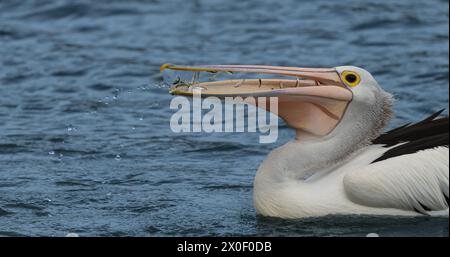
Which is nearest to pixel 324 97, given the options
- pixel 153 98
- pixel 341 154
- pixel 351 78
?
pixel 351 78

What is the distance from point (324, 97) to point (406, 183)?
0.58 metres

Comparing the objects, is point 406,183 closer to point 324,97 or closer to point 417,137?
point 417,137

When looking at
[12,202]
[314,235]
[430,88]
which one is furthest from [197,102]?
[314,235]

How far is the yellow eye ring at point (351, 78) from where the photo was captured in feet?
19.7

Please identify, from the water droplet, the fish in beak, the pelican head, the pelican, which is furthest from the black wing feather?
the water droplet

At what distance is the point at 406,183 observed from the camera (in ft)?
19.1

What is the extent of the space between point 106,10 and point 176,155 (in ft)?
17.1

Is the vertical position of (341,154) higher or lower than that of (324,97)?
lower

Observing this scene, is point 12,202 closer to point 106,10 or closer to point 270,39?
point 270,39

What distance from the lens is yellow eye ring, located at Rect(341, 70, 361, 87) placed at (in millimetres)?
6008

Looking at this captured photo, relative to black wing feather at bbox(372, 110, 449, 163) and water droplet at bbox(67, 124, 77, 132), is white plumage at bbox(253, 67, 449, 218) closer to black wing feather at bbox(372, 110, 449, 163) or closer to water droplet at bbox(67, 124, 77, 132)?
black wing feather at bbox(372, 110, 449, 163)

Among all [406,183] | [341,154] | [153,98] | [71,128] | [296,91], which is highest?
[153,98]

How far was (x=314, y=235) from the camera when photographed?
5812 millimetres

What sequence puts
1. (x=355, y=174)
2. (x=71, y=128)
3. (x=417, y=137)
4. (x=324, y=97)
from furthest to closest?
(x=71, y=128) < (x=417, y=137) < (x=324, y=97) < (x=355, y=174)
